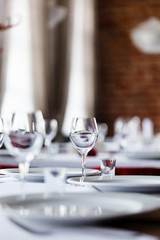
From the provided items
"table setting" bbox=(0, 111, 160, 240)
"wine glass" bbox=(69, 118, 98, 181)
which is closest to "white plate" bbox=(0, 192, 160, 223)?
"table setting" bbox=(0, 111, 160, 240)

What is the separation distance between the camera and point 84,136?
1.41 meters

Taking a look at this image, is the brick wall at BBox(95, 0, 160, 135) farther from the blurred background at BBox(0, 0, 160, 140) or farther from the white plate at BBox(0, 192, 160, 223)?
the white plate at BBox(0, 192, 160, 223)

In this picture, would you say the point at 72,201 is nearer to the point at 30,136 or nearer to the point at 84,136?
the point at 30,136

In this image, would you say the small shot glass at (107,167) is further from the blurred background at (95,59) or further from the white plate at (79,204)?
the blurred background at (95,59)

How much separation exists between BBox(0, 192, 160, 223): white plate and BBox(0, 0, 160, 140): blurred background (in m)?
4.26

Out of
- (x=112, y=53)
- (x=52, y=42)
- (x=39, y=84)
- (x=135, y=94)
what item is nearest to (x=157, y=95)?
(x=135, y=94)

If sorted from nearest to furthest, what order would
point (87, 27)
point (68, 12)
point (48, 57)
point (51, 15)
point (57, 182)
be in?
point (57, 182) < point (51, 15) < point (48, 57) < point (68, 12) < point (87, 27)

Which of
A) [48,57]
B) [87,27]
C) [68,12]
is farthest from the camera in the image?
[87,27]

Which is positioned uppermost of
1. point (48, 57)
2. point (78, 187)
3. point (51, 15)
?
Answer: point (51, 15)

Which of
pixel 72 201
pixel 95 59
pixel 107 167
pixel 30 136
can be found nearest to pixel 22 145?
pixel 30 136

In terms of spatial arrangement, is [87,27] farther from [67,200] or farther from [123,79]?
[67,200]

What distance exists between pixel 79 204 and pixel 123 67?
6.36 m

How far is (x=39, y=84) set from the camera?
5.35 meters

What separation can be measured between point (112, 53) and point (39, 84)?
2.22 meters
